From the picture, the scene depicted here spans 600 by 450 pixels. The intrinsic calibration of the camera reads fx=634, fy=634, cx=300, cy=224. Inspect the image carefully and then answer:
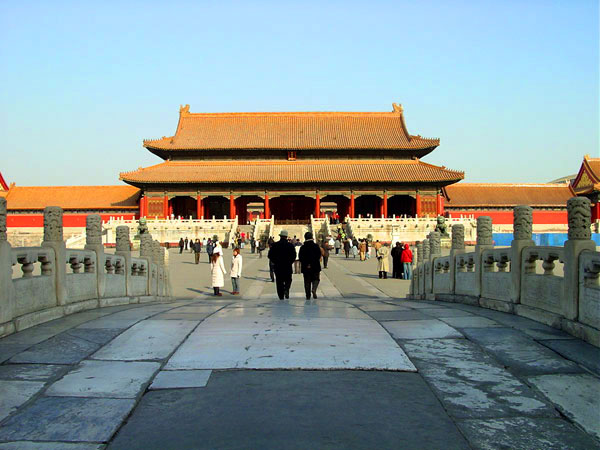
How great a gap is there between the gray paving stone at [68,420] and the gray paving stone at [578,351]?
3.52 m

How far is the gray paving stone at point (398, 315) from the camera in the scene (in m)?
7.63

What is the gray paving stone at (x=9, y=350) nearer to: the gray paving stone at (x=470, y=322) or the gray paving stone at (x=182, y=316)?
the gray paving stone at (x=182, y=316)

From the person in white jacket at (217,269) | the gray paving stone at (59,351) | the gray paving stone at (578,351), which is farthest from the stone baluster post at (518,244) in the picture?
the person in white jacket at (217,269)

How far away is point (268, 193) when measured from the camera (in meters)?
49.4

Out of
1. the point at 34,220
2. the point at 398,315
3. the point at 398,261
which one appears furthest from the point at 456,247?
the point at 34,220

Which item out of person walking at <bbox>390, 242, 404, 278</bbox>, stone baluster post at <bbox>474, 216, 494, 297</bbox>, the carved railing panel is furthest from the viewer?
person walking at <bbox>390, 242, 404, 278</bbox>

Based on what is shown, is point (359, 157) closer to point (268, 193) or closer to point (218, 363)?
point (268, 193)

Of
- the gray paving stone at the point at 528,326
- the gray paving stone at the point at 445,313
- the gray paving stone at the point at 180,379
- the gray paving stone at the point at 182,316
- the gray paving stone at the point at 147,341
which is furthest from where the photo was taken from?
the gray paving stone at the point at 445,313

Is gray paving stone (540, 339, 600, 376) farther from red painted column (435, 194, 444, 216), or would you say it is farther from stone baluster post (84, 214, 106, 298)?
red painted column (435, 194, 444, 216)

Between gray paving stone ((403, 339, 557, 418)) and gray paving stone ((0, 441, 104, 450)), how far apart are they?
2.21m

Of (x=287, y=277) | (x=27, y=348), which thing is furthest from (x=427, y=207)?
(x=27, y=348)

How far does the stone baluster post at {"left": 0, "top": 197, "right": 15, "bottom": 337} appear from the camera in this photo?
612 centimetres

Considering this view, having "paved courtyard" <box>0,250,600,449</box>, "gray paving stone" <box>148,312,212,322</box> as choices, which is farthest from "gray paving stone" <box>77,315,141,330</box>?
"gray paving stone" <box>148,312,212,322</box>

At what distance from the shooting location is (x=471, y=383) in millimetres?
4707
